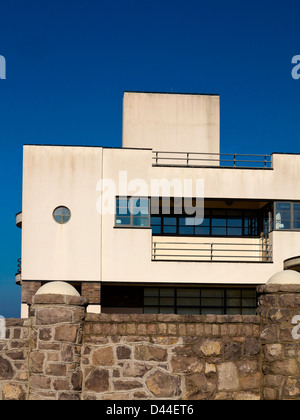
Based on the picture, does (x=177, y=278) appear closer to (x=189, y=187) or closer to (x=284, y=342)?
(x=189, y=187)

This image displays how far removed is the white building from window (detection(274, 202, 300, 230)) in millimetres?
41

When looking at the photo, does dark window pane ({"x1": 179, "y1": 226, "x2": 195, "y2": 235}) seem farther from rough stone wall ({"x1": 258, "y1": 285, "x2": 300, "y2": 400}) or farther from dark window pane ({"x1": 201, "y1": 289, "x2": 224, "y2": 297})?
rough stone wall ({"x1": 258, "y1": 285, "x2": 300, "y2": 400})

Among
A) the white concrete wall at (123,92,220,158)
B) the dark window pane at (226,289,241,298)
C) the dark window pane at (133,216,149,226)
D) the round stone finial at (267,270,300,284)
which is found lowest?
the dark window pane at (226,289,241,298)

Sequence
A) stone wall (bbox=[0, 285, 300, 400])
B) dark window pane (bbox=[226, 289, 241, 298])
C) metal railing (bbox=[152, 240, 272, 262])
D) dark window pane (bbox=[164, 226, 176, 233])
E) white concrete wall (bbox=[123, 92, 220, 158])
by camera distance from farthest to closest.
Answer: white concrete wall (bbox=[123, 92, 220, 158]), dark window pane (bbox=[226, 289, 241, 298]), dark window pane (bbox=[164, 226, 176, 233]), metal railing (bbox=[152, 240, 272, 262]), stone wall (bbox=[0, 285, 300, 400])

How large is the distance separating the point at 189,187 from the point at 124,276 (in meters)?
4.39

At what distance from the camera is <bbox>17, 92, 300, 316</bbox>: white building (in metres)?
23.3

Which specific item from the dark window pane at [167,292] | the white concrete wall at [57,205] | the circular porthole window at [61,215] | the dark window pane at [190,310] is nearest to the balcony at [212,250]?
the dark window pane at [167,292]

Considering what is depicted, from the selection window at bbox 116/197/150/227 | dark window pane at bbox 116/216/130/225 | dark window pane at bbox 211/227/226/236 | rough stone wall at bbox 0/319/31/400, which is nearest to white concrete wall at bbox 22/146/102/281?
dark window pane at bbox 116/216/130/225

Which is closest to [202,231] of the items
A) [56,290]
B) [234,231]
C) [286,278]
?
[234,231]

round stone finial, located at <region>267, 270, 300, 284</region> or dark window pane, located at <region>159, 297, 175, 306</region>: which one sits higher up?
round stone finial, located at <region>267, 270, 300, 284</region>

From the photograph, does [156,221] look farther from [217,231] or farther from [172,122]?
[172,122]

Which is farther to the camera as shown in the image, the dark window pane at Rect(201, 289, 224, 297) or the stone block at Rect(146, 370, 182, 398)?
the dark window pane at Rect(201, 289, 224, 297)

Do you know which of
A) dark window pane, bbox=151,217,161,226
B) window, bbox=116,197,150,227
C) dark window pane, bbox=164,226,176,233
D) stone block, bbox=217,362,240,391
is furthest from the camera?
dark window pane, bbox=151,217,161,226

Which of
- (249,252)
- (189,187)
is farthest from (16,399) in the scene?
(249,252)
